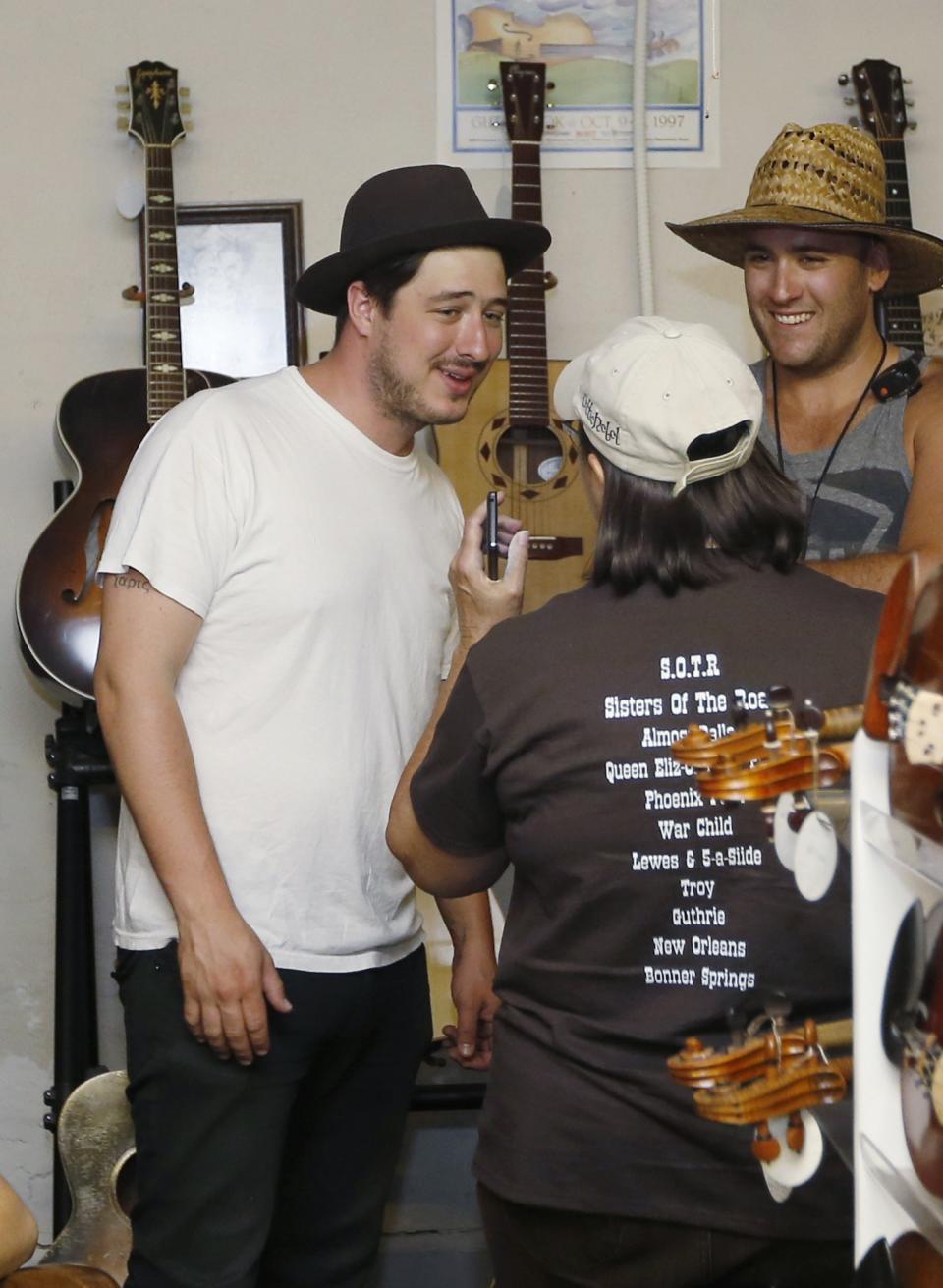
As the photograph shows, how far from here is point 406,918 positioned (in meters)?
2.03

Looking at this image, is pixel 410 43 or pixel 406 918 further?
pixel 410 43

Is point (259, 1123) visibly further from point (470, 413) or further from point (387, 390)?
point (470, 413)

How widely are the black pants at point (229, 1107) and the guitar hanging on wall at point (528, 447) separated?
1014 mm

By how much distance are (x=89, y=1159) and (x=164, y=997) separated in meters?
0.77

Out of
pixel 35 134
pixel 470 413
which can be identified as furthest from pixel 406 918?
pixel 35 134

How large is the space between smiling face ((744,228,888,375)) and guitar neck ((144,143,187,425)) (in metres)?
1.06

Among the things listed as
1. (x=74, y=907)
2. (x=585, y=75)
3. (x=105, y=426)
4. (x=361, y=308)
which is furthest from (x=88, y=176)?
(x=74, y=907)

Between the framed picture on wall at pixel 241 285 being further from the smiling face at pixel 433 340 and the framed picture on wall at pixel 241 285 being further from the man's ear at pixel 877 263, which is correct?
the man's ear at pixel 877 263

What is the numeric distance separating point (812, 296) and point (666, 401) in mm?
970

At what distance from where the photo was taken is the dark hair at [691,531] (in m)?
1.39

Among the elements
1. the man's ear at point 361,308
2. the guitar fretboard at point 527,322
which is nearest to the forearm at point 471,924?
the man's ear at point 361,308

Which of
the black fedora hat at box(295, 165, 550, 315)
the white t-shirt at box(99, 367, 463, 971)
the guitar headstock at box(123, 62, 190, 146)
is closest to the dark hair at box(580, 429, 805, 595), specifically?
the white t-shirt at box(99, 367, 463, 971)

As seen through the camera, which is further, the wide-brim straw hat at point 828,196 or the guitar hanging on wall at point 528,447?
the guitar hanging on wall at point 528,447

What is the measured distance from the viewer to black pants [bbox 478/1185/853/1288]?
4.40 ft
